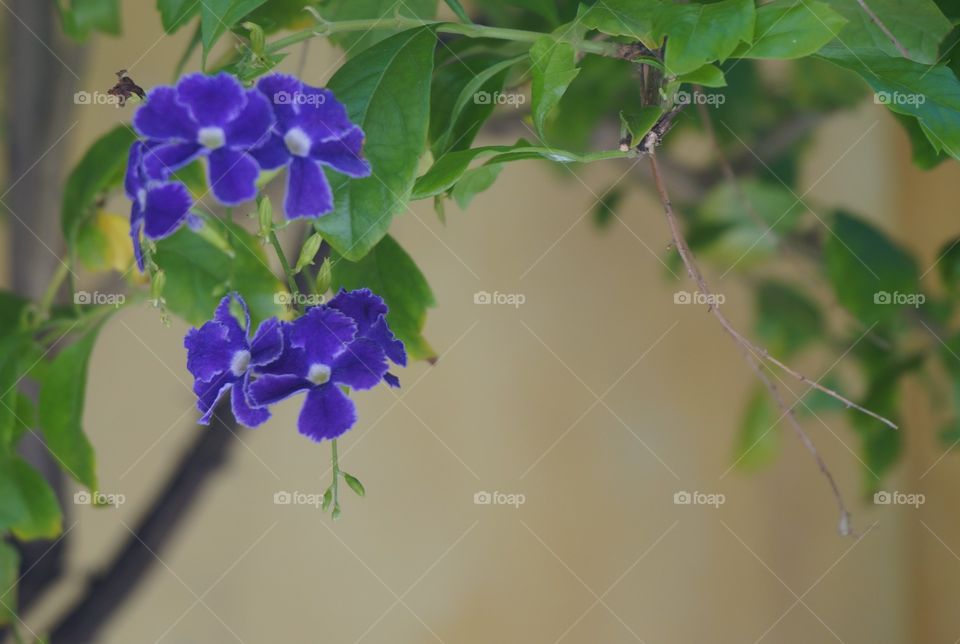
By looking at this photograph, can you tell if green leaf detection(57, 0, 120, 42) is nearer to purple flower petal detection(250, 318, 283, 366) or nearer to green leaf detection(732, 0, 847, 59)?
purple flower petal detection(250, 318, 283, 366)

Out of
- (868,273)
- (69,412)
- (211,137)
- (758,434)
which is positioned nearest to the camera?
(211,137)

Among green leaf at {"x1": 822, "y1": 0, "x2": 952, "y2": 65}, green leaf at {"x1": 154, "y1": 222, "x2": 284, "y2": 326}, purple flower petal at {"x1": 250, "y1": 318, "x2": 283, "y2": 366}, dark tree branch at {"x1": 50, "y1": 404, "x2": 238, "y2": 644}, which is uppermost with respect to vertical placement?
green leaf at {"x1": 822, "y1": 0, "x2": 952, "y2": 65}

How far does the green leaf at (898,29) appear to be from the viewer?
0.61 m

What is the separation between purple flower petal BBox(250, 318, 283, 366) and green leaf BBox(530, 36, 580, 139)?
0.19 m

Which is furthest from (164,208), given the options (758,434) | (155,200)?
(758,434)

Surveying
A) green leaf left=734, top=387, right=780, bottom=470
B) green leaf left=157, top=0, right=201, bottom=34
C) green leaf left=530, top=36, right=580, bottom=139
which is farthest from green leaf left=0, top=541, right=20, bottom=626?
green leaf left=734, top=387, right=780, bottom=470

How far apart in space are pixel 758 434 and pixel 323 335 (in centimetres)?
98

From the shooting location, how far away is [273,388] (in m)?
0.57

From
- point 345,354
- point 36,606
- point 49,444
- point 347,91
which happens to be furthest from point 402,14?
point 36,606

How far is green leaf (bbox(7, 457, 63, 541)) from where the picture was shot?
81cm

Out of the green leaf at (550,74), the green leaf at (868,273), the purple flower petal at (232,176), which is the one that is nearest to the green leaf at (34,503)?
the purple flower petal at (232,176)

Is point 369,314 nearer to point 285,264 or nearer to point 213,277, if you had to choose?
point 285,264

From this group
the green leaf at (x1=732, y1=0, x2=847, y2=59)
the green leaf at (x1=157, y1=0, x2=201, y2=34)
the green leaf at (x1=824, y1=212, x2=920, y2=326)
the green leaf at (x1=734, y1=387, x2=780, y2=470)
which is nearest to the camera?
the green leaf at (x1=732, y1=0, x2=847, y2=59)

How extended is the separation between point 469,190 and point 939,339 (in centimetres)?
70
